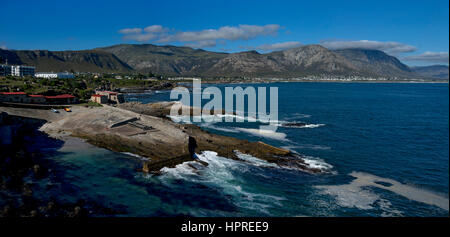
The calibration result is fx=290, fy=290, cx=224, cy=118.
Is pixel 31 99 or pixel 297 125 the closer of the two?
pixel 31 99

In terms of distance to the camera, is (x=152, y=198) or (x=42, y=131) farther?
(x=42, y=131)

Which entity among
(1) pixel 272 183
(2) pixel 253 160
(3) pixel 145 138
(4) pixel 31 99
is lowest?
(1) pixel 272 183

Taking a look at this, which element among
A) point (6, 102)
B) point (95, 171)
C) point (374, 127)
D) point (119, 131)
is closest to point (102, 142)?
point (119, 131)

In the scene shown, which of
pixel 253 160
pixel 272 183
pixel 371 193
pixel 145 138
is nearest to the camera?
pixel 371 193

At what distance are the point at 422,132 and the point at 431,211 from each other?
125ft

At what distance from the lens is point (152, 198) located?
25188mm

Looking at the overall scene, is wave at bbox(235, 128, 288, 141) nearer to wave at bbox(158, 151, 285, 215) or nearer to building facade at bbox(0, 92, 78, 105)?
wave at bbox(158, 151, 285, 215)

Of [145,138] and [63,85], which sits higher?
[63,85]

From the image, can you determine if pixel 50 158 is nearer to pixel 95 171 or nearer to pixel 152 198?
pixel 95 171

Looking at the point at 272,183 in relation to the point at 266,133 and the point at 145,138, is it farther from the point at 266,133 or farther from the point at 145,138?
the point at 266,133

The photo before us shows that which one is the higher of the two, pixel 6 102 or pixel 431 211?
pixel 6 102

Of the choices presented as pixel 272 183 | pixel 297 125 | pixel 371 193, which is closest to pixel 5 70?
pixel 297 125
